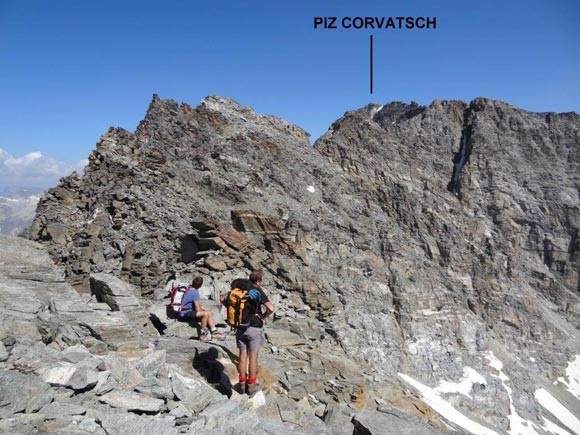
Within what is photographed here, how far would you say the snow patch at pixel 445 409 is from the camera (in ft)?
123

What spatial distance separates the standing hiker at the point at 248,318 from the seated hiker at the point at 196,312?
3346 mm

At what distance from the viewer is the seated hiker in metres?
12.2

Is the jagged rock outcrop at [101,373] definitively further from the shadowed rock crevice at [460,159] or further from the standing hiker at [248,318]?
the shadowed rock crevice at [460,159]

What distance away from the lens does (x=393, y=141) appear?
85.1 m

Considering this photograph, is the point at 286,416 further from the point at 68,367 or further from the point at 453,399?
the point at 453,399

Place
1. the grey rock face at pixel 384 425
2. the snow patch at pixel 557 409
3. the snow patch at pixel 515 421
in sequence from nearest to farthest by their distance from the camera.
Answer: the grey rock face at pixel 384 425, the snow patch at pixel 515 421, the snow patch at pixel 557 409

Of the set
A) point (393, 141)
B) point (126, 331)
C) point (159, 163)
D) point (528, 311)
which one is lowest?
point (528, 311)

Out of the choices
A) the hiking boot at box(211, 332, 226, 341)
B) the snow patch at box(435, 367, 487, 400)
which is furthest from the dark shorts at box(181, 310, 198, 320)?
the snow patch at box(435, 367, 487, 400)

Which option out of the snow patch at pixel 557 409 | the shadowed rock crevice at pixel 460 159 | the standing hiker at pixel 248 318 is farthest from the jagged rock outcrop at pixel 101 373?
the shadowed rock crevice at pixel 460 159

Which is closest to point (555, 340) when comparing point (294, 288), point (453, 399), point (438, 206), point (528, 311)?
point (528, 311)

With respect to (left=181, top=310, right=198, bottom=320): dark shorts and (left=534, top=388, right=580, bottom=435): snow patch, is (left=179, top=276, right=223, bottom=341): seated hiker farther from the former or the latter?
(left=534, top=388, right=580, bottom=435): snow patch

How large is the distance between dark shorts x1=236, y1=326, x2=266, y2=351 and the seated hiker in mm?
3402

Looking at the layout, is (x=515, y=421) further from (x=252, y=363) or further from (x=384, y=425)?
(x=252, y=363)

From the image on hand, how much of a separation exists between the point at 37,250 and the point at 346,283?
40.5 meters
